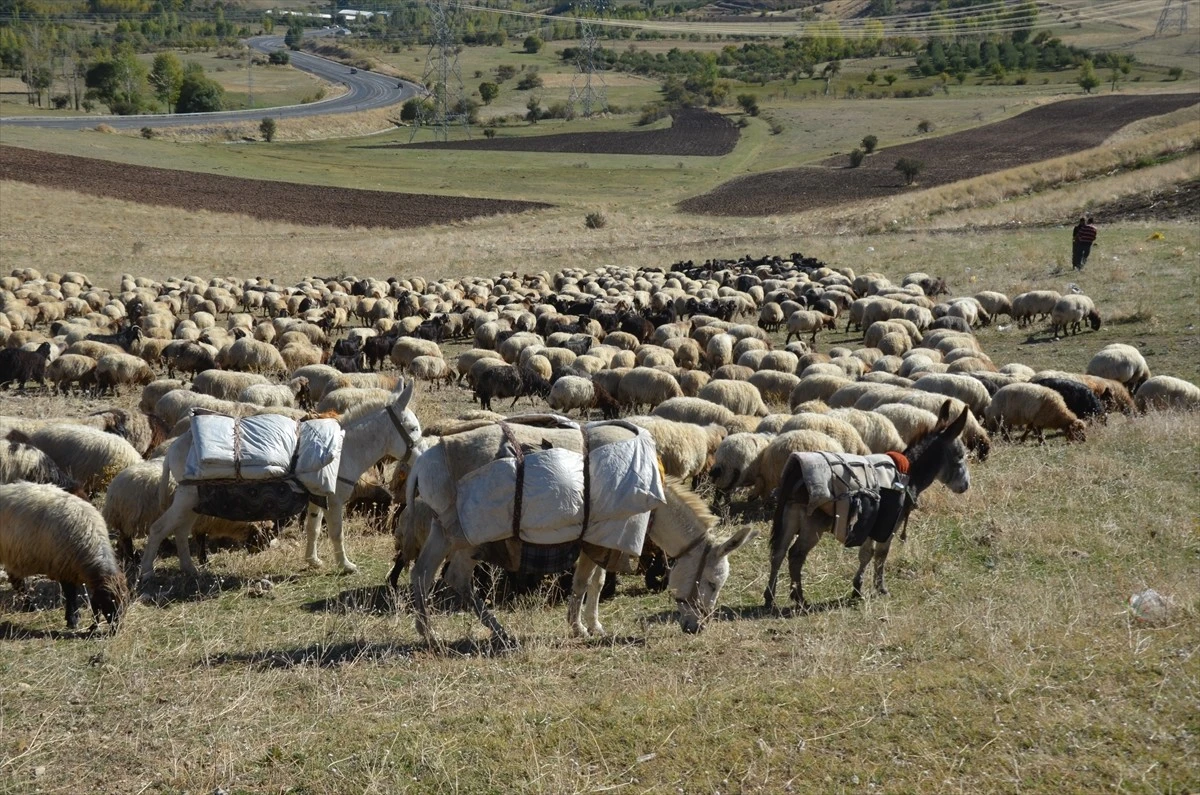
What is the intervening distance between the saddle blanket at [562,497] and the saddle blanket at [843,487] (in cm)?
180

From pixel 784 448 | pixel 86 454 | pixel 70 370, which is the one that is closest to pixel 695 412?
pixel 784 448

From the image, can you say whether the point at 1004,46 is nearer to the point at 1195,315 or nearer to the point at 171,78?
the point at 171,78

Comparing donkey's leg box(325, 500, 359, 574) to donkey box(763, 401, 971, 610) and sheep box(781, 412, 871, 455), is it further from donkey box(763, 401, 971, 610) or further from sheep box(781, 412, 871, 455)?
sheep box(781, 412, 871, 455)

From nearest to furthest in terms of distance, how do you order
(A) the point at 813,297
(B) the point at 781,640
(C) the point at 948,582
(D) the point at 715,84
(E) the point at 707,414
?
(B) the point at 781,640 < (C) the point at 948,582 < (E) the point at 707,414 < (A) the point at 813,297 < (D) the point at 715,84

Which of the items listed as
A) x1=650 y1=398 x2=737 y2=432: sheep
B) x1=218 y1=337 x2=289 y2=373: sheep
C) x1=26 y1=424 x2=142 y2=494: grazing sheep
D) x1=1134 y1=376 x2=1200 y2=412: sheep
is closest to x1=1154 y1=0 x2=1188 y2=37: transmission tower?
x1=1134 y1=376 x2=1200 y2=412: sheep

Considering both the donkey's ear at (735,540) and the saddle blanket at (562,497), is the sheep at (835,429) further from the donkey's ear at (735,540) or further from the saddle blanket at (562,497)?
the saddle blanket at (562,497)

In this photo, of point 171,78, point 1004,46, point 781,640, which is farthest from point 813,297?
point 1004,46

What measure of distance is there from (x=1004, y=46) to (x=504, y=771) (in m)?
161

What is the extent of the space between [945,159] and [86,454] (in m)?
→ 70.8

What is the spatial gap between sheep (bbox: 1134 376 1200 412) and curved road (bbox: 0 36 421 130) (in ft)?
267

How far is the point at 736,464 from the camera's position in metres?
12.6

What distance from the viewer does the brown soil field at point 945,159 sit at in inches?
2525

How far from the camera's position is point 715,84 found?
447 ft

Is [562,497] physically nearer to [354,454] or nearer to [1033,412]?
[354,454]
